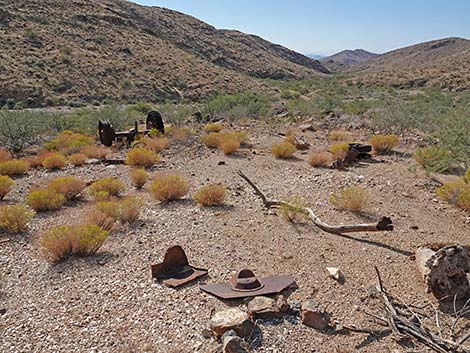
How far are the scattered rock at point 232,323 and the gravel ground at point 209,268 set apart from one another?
147 mm

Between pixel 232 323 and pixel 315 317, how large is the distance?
0.89m

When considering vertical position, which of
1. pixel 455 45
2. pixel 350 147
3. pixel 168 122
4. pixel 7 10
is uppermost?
pixel 455 45

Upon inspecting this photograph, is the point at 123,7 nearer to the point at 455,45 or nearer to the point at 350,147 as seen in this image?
the point at 350,147

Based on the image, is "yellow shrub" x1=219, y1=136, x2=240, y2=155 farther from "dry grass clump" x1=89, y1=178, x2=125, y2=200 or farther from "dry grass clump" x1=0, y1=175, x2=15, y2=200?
"dry grass clump" x1=0, y1=175, x2=15, y2=200

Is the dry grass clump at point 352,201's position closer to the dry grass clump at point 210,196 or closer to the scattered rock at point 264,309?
the dry grass clump at point 210,196

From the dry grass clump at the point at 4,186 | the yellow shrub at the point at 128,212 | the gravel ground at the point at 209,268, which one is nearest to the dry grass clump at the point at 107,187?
the gravel ground at the point at 209,268

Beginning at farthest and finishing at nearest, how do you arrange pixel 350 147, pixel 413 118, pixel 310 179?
pixel 413 118, pixel 350 147, pixel 310 179

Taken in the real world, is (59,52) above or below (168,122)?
above

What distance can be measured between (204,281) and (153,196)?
4.19m

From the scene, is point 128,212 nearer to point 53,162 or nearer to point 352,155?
point 53,162

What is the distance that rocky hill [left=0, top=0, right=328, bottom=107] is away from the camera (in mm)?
34156

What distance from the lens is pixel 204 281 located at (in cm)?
557

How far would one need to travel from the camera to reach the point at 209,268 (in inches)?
234

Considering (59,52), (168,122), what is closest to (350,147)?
(168,122)
